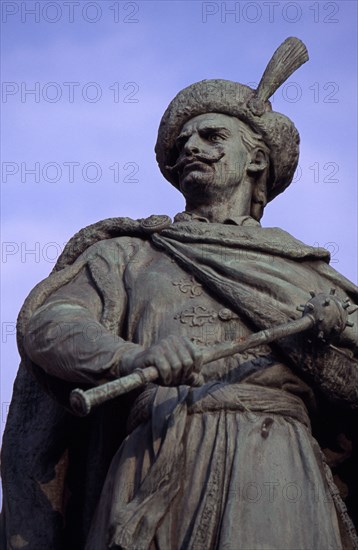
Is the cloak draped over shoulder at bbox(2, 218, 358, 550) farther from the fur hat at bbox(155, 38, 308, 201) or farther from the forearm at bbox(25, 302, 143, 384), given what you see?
the fur hat at bbox(155, 38, 308, 201)

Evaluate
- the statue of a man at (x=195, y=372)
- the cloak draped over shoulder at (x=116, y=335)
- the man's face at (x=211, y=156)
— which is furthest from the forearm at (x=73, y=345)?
the man's face at (x=211, y=156)

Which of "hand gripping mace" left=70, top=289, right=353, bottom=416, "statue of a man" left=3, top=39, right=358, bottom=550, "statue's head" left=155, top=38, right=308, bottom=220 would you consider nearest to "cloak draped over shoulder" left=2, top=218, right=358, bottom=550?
"statue of a man" left=3, top=39, right=358, bottom=550

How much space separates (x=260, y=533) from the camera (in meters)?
7.63

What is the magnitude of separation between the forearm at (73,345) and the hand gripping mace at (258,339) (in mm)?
383

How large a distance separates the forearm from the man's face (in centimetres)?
120

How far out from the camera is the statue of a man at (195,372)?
774 cm

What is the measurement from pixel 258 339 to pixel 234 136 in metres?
1.73

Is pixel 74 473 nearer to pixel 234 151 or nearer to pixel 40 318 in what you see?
pixel 40 318

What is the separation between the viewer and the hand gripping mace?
726 cm

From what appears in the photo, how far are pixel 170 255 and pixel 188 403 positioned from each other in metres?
1.04

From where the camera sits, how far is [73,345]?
26.2ft

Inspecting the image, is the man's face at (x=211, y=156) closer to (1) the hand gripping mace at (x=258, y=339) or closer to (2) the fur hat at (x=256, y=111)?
(2) the fur hat at (x=256, y=111)

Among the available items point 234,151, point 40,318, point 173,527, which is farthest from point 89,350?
point 234,151

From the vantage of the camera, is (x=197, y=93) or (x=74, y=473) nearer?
(x=74, y=473)
